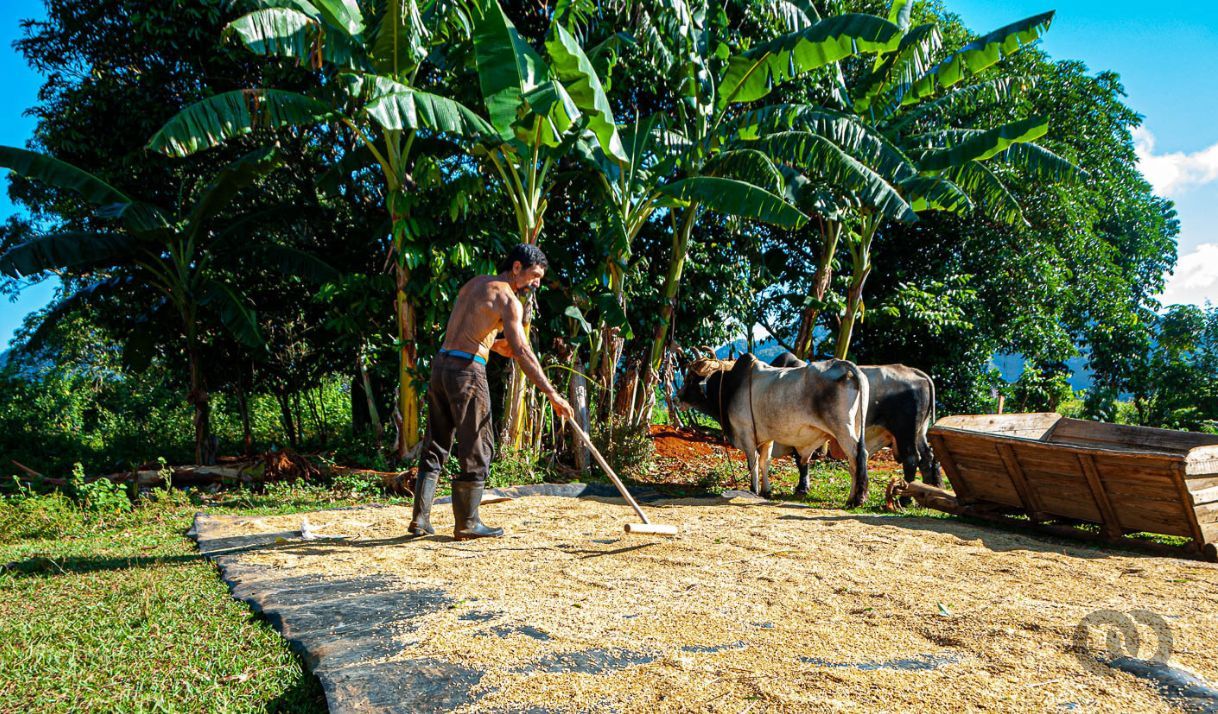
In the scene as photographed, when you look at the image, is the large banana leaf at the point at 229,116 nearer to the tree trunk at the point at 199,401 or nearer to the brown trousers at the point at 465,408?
the tree trunk at the point at 199,401

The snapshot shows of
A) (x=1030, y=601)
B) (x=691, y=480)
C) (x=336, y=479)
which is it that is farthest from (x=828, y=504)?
(x=336, y=479)

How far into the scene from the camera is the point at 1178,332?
1517 cm

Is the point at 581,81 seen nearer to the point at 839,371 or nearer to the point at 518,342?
the point at 518,342

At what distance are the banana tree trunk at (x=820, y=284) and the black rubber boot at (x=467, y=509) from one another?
689cm

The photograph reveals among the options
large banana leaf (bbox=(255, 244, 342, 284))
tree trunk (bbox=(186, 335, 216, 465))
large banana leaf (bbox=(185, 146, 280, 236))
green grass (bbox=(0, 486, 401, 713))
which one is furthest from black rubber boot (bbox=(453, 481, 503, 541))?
tree trunk (bbox=(186, 335, 216, 465))

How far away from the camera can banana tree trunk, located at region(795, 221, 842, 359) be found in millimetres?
10151

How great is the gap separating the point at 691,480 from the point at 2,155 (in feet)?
25.1

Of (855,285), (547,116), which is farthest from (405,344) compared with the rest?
(855,285)

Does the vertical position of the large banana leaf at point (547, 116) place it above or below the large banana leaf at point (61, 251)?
above

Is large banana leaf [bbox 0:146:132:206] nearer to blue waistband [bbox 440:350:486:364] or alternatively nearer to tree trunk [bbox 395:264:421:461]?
tree trunk [bbox 395:264:421:461]

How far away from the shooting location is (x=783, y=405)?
22.6ft

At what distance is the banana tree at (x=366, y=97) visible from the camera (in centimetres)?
622

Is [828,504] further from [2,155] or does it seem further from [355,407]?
[2,155]

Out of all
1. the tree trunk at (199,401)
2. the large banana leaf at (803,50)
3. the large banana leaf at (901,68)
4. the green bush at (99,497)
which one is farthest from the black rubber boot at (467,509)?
the large banana leaf at (901,68)
